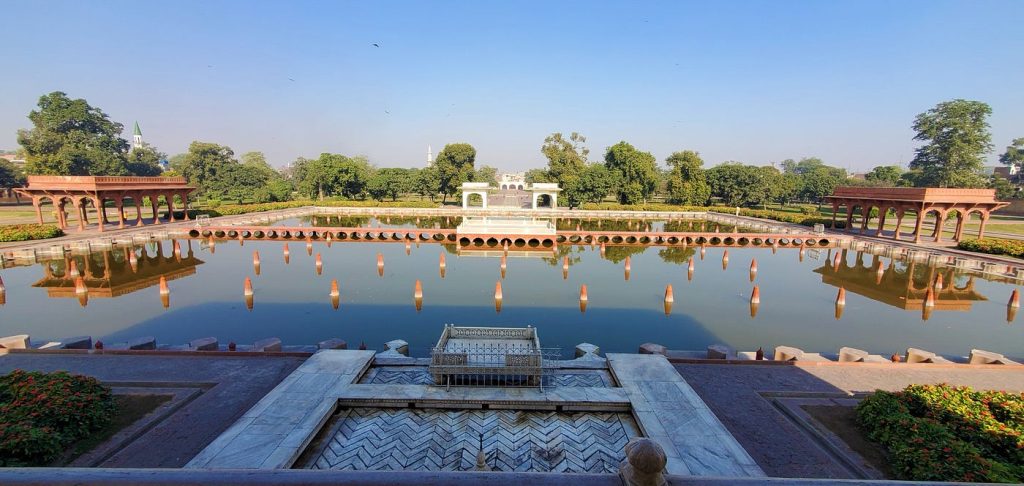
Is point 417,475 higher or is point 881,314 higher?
point 417,475

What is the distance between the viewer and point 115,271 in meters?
28.0

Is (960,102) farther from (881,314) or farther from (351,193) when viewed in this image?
(351,193)

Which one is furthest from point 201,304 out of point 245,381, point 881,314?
point 881,314

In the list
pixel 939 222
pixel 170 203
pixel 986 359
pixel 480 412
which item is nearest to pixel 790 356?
pixel 986 359

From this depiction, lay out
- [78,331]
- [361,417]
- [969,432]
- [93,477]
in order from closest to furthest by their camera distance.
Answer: [93,477] < [969,432] < [361,417] < [78,331]

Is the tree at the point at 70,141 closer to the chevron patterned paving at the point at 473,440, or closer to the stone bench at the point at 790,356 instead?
the chevron patterned paving at the point at 473,440

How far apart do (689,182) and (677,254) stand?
35882mm

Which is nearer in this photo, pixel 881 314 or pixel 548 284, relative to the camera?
Answer: pixel 881 314

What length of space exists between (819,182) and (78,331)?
282 feet

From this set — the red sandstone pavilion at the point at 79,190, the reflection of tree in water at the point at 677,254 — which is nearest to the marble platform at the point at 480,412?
the reflection of tree in water at the point at 677,254

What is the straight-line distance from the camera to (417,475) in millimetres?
2807

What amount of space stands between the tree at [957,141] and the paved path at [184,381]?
2998 inches

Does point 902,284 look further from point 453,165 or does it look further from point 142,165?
point 142,165

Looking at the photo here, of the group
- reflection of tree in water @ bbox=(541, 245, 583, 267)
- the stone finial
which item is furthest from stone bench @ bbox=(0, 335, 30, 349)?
reflection of tree in water @ bbox=(541, 245, 583, 267)
